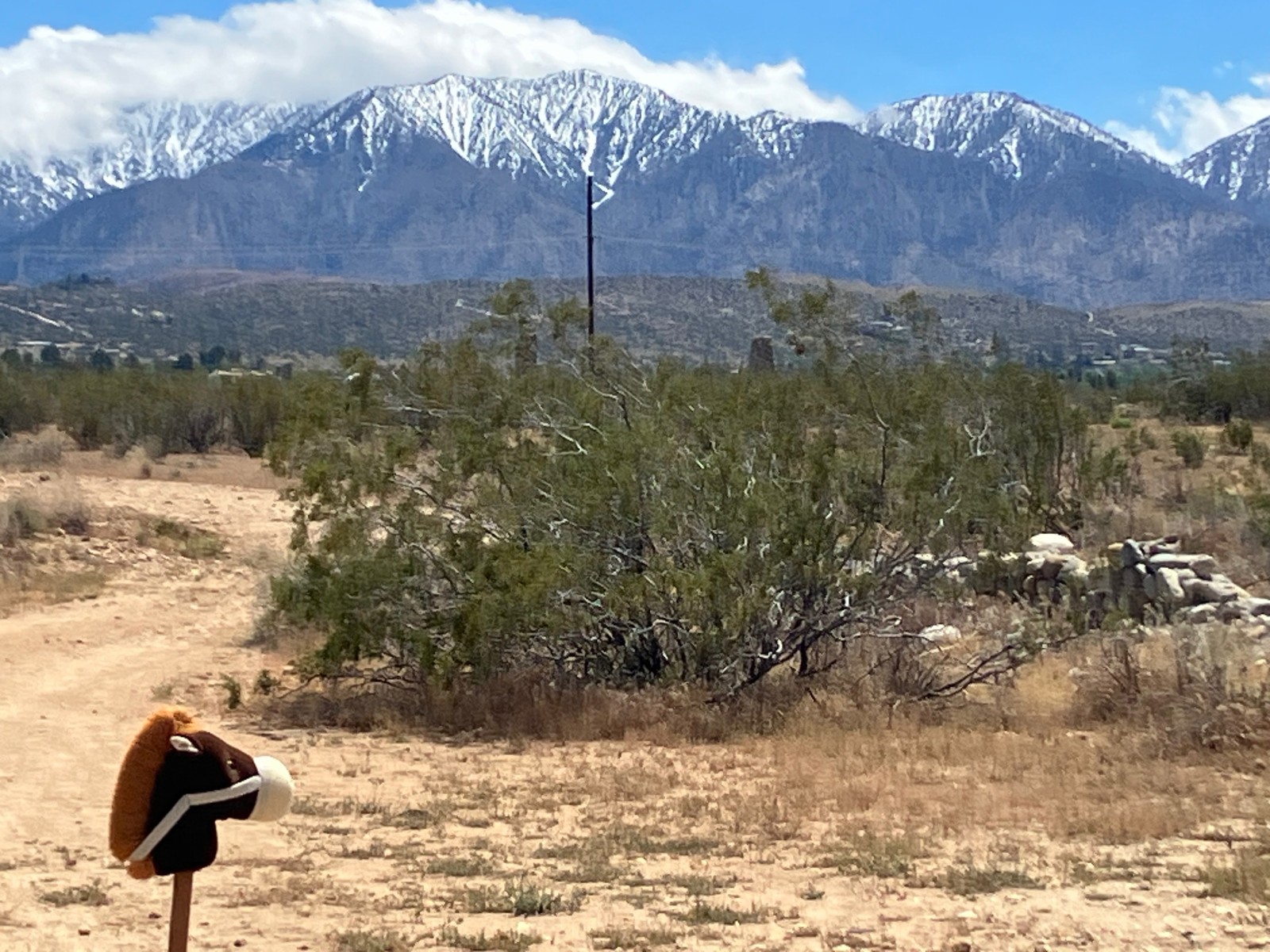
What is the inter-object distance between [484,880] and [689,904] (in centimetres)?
120

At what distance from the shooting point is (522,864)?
891 cm

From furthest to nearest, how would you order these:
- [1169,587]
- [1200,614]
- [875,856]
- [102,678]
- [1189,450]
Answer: [1189,450]
[1169,587]
[1200,614]
[102,678]
[875,856]

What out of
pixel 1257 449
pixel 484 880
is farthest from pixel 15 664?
pixel 1257 449

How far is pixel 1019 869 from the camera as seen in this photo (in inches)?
330

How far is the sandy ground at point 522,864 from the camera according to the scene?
740cm

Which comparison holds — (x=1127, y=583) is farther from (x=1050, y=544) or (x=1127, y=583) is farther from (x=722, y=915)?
(x=722, y=915)

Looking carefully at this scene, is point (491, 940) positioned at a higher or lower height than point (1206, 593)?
lower

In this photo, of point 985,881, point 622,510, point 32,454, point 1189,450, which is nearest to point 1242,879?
point 985,881

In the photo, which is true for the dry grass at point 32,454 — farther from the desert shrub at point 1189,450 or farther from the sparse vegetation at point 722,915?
the sparse vegetation at point 722,915

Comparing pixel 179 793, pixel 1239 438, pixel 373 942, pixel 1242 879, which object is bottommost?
pixel 373 942

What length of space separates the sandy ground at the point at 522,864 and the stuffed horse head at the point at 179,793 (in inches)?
79.9

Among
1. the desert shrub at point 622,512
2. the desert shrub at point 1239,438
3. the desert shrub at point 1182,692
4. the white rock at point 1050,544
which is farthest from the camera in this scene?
the desert shrub at point 1239,438

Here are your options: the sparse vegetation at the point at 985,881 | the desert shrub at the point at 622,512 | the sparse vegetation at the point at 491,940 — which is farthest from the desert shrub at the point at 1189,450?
the sparse vegetation at the point at 491,940

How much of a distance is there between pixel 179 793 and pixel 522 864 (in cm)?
383
